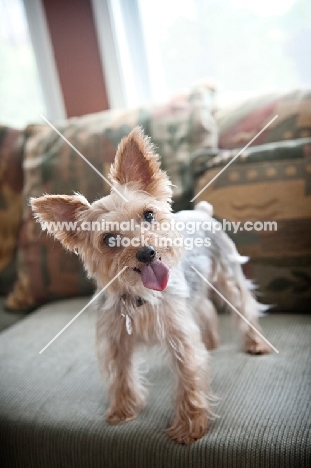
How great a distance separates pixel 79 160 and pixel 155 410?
1.00m

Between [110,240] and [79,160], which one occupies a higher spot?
[79,160]

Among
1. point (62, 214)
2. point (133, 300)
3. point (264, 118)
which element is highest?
point (264, 118)

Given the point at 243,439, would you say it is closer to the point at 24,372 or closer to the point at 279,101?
the point at 24,372

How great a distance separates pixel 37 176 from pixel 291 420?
1295 millimetres

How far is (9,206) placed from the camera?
2076mm

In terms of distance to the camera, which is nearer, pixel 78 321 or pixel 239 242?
pixel 239 242

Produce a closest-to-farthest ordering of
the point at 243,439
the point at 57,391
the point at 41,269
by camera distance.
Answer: the point at 243,439 < the point at 57,391 < the point at 41,269

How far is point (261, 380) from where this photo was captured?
1.25 m

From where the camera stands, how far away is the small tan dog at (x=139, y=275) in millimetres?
1113

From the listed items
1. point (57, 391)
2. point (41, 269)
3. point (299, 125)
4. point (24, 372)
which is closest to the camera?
point (57, 391)

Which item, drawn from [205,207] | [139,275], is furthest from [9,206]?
[139,275]

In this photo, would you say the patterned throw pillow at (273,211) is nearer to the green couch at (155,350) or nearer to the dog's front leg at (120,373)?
the green couch at (155,350)

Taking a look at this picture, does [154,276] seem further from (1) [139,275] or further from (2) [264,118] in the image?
(2) [264,118]

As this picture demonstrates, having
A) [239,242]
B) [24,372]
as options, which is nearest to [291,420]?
[239,242]
